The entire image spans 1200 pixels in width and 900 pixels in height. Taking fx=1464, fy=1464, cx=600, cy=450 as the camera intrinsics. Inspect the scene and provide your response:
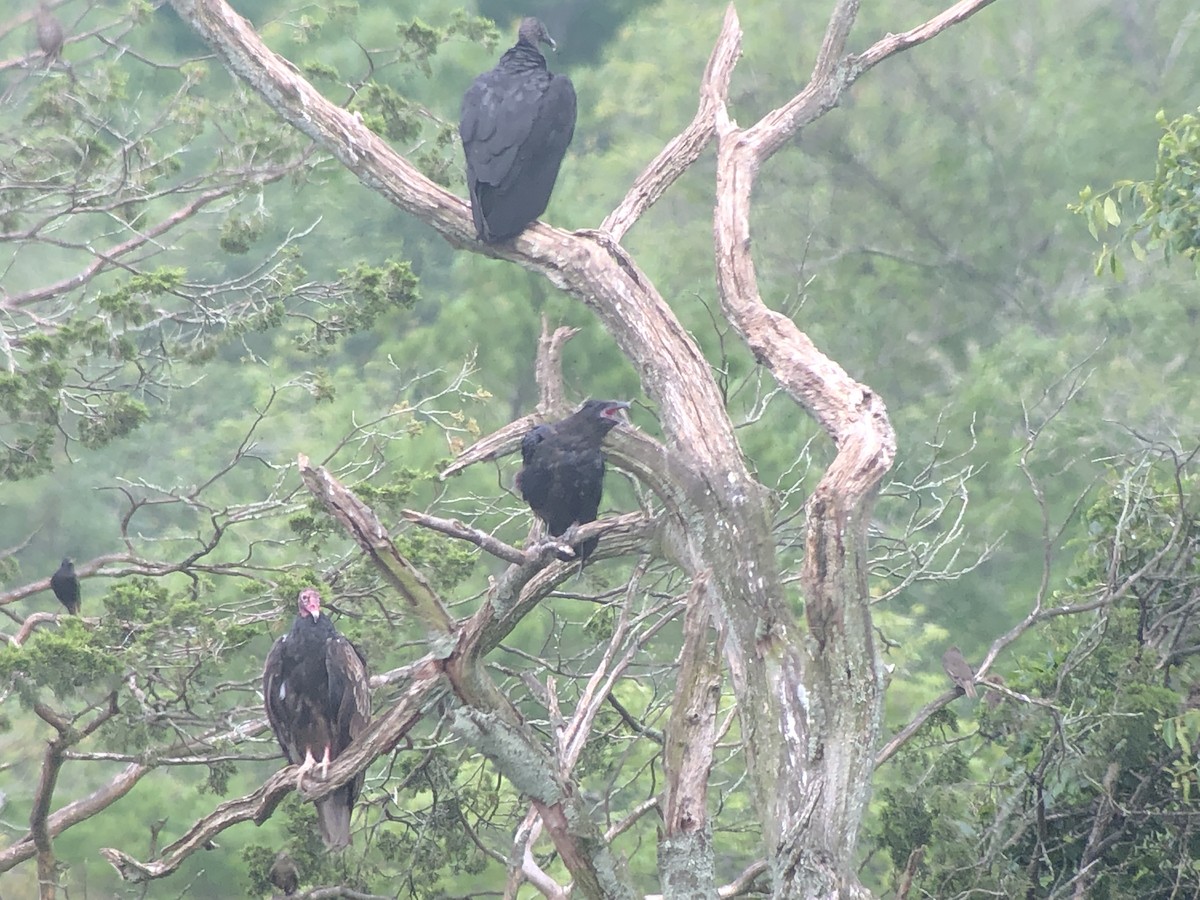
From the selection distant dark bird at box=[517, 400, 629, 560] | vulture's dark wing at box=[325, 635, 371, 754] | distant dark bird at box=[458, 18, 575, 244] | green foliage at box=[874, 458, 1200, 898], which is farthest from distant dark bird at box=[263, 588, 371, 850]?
green foliage at box=[874, 458, 1200, 898]

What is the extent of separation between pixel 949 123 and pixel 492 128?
906 cm

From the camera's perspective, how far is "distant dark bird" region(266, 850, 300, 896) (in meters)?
4.09

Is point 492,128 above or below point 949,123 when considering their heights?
above

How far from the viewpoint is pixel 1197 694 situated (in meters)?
4.30

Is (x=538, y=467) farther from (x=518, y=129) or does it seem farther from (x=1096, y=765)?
(x=1096, y=765)

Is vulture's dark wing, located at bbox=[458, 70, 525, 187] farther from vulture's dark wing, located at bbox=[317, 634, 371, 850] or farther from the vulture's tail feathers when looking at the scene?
the vulture's tail feathers

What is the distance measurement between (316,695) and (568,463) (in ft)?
3.18

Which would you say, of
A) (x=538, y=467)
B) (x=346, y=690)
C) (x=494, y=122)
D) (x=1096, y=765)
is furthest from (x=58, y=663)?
(x=1096, y=765)

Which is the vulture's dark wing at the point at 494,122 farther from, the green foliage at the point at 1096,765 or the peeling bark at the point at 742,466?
the green foliage at the point at 1096,765

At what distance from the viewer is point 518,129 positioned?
15.1 ft

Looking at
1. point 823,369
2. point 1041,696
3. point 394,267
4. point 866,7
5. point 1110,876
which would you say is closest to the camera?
point 823,369

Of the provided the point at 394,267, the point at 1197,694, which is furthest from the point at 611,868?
the point at 394,267

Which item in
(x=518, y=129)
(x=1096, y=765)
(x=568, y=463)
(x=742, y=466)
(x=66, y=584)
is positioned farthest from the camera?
(x=66, y=584)

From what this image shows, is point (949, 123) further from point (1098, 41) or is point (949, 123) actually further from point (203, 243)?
point (203, 243)
